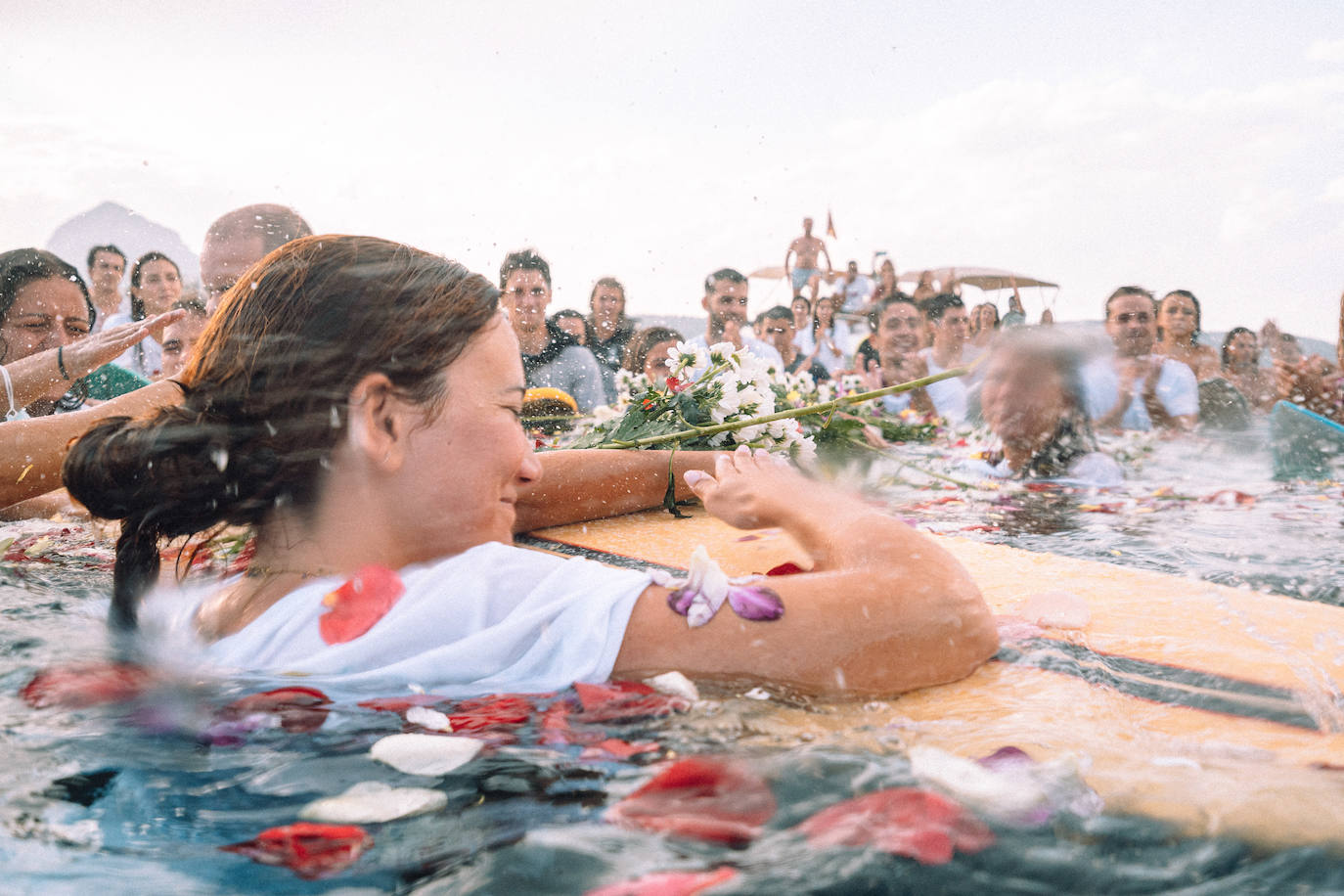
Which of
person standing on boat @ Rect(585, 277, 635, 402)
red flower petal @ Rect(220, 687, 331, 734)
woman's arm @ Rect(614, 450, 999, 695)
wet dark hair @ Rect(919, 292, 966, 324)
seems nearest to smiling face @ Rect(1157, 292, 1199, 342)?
wet dark hair @ Rect(919, 292, 966, 324)

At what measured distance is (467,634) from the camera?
5.25 feet

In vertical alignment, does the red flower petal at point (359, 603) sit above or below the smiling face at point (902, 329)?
below

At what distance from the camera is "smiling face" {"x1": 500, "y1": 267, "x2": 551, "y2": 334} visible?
692cm

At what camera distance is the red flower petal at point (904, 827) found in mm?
1017

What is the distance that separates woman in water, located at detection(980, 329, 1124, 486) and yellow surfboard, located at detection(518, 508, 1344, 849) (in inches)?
119

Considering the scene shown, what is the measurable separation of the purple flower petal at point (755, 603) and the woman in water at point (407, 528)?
2 centimetres

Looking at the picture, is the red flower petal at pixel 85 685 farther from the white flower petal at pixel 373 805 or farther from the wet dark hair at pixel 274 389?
the white flower petal at pixel 373 805

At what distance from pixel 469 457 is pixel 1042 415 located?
4.42 meters

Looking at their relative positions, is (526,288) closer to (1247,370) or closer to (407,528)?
(407,528)

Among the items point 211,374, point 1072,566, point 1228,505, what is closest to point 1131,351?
point 1228,505

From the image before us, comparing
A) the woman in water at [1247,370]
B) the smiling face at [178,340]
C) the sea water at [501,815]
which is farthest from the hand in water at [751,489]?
the woman in water at [1247,370]

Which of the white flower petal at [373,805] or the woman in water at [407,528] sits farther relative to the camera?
the woman in water at [407,528]

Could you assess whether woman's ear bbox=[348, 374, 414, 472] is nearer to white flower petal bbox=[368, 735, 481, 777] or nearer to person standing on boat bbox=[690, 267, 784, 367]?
white flower petal bbox=[368, 735, 481, 777]

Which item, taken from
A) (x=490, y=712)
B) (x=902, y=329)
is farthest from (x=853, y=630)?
(x=902, y=329)
